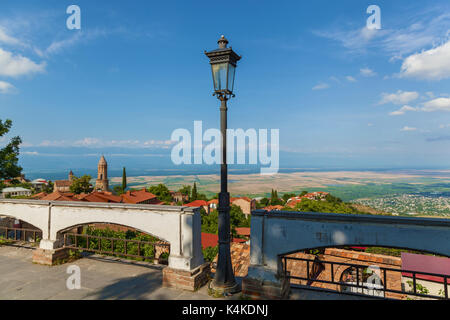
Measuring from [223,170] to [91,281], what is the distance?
369cm

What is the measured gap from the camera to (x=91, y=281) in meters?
5.32

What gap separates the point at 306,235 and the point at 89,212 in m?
4.77

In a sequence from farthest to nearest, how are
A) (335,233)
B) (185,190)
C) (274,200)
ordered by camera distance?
1. (185,190)
2. (274,200)
3. (335,233)

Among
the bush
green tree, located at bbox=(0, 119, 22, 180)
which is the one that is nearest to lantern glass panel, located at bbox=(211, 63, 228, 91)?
green tree, located at bbox=(0, 119, 22, 180)

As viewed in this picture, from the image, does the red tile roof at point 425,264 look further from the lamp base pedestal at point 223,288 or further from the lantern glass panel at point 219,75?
the lantern glass panel at point 219,75

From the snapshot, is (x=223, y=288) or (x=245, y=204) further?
(x=245, y=204)

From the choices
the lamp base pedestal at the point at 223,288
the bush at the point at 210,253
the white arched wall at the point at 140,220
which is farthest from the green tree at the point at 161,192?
the lamp base pedestal at the point at 223,288

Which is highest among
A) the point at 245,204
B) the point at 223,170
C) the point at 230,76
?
the point at 230,76

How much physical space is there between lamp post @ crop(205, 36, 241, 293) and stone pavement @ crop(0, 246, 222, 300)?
0.45 meters

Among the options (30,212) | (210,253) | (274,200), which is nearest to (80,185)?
(210,253)

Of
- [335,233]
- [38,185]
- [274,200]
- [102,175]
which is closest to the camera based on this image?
[335,233]

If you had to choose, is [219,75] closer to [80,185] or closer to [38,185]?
[80,185]

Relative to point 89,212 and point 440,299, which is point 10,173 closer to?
point 89,212

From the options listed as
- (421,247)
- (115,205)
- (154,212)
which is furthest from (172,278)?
(421,247)
